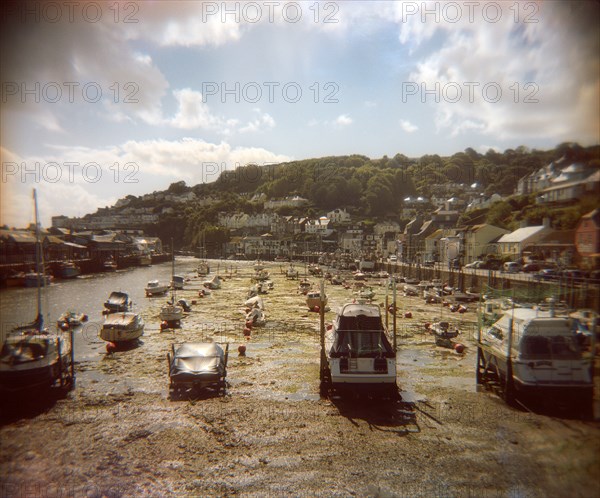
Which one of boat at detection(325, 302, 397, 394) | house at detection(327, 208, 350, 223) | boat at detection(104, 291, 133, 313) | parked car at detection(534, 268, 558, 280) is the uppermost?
house at detection(327, 208, 350, 223)

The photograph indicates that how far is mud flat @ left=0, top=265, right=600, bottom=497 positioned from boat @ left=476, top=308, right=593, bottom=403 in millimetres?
500

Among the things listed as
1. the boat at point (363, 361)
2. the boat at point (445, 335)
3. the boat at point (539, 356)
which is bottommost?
the boat at point (445, 335)

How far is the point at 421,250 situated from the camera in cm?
5672

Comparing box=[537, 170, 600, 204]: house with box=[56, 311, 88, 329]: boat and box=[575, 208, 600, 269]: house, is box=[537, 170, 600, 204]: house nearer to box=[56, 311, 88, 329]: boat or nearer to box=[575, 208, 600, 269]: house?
box=[575, 208, 600, 269]: house

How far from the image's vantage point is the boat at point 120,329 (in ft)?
55.1

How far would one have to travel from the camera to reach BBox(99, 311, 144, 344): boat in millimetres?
16797

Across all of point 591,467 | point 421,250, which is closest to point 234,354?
point 591,467

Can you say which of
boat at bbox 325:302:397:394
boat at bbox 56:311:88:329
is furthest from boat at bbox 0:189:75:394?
boat at bbox 56:311:88:329

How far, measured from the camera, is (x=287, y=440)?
304 inches

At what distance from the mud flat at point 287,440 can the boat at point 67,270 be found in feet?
156

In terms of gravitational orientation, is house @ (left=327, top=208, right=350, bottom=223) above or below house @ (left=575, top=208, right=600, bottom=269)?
above

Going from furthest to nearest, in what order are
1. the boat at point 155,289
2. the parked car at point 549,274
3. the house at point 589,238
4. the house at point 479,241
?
the boat at point 155,289 < the house at point 479,241 < the parked car at point 549,274 < the house at point 589,238

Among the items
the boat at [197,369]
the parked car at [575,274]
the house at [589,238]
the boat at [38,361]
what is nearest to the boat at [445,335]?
the boat at [197,369]

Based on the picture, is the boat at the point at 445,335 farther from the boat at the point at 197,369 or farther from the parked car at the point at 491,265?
the parked car at the point at 491,265
